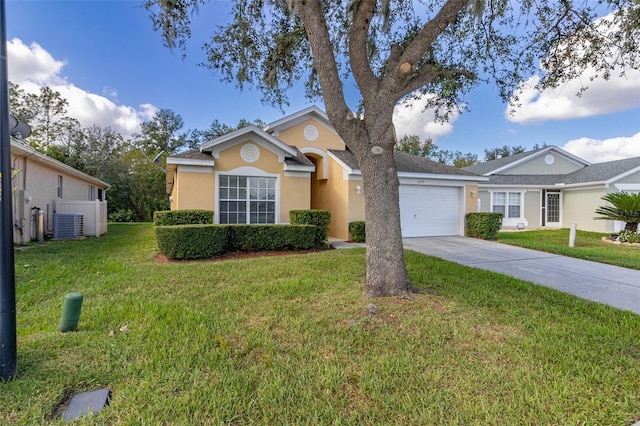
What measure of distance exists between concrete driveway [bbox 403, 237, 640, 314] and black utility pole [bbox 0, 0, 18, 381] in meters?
7.64

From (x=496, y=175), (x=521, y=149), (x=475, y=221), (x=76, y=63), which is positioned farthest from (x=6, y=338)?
(x=521, y=149)

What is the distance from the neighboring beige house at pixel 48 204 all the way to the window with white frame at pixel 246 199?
5962mm

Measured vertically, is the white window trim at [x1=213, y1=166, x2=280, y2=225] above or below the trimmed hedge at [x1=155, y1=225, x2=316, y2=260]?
above

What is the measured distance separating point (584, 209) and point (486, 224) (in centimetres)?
1040

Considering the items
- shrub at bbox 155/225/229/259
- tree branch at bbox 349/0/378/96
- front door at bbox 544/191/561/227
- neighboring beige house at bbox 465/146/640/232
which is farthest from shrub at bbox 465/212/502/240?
shrub at bbox 155/225/229/259

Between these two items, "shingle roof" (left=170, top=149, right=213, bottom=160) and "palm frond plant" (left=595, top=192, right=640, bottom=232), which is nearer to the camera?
"shingle roof" (left=170, top=149, right=213, bottom=160)

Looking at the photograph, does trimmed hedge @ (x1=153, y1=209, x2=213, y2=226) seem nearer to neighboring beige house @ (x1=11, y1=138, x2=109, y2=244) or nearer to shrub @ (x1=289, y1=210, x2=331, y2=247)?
shrub @ (x1=289, y1=210, x2=331, y2=247)

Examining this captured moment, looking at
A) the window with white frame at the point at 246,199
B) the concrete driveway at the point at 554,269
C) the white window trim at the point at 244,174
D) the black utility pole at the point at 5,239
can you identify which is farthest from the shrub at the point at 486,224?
the black utility pole at the point at 5,239

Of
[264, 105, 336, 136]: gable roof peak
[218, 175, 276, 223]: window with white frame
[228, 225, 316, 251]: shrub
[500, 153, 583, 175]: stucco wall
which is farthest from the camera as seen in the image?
[500, 153, 583, 175]: stucco wall

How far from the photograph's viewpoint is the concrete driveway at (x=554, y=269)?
5.41 meters

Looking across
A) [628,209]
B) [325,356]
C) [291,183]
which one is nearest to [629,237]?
[628,209]

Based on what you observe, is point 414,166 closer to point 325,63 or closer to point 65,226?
point 325,63

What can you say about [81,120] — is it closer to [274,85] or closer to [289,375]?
[274,85]

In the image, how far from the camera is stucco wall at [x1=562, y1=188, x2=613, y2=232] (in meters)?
17.1
